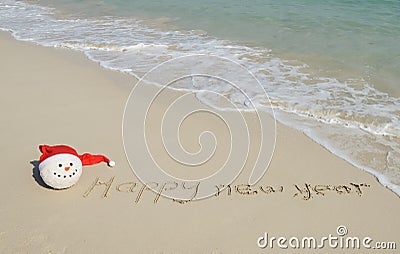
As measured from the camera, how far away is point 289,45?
7.84 m

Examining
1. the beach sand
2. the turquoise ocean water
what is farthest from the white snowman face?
the turquoise ocean water

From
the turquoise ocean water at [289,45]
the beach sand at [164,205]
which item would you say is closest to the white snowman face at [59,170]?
the beach sand at [164,205]

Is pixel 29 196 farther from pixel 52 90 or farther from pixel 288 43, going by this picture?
pixel 288 43

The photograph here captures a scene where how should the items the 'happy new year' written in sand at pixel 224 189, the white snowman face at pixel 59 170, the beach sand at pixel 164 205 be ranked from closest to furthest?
the beach sand at pixel 164 205, the white snowman face at pixel 59 170, the 'happy new year' written in sand at pixel 224 189

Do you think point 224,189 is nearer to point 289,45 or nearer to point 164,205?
point 164,205

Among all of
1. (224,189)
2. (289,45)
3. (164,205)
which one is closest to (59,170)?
(164,205)

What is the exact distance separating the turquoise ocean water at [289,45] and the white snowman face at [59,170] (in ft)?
7.70

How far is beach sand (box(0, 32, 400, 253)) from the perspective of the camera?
2.78 metres

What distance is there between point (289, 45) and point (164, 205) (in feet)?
18.7

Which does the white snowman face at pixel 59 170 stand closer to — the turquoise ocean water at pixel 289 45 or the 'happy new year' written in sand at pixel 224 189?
the 'happy new year' written in sand at pixel 224 189

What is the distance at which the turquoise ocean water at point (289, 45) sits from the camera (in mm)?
4492

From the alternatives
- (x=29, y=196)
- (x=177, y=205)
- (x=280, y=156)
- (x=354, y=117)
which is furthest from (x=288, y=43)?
(x=29, y=196)

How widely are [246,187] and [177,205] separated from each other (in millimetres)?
656

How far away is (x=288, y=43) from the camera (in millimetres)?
7988
